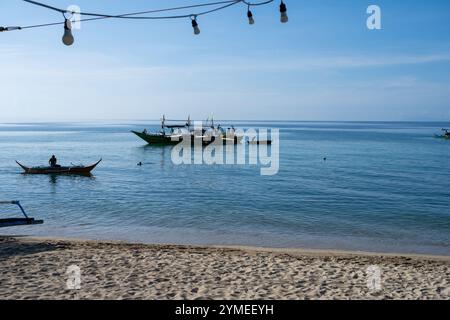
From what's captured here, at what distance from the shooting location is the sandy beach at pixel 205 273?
8727mm

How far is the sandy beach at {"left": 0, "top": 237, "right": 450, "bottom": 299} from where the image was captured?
873 cm

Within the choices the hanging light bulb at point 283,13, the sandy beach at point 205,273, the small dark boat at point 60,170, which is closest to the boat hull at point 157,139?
the small dark boat at point 60,170

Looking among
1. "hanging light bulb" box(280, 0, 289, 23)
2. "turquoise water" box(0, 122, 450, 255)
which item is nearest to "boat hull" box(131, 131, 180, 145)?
"turquoise water" box(0, 122, 450, 255)

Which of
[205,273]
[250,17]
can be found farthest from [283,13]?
[205,273]

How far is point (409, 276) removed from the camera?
1057cm

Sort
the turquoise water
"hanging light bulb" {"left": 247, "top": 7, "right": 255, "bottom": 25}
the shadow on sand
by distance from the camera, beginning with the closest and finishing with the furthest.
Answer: "hanging light bulb" {"left": 247, "top": 7, "right": 255, "bottom": 25}
the shadow on sand
the turquoise water

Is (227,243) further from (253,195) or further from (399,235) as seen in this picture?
(253,195)

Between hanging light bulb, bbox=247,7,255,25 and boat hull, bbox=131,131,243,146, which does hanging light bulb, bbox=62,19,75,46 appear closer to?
hanging light bulb, bbox=247,7,255,25

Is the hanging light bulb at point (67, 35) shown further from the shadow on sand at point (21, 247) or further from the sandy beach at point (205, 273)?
the shadow on sand at point (21, 247)

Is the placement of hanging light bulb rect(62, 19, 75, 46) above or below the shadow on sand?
above

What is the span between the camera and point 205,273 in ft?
33.9

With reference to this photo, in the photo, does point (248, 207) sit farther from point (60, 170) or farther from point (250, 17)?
point (60, 170)

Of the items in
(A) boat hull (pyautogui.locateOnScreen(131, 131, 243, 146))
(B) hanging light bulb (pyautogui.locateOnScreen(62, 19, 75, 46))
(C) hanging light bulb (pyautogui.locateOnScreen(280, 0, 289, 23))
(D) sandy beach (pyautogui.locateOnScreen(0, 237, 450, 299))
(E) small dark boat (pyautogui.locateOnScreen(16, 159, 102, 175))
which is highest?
(C) hanging light bulb (pyautogui.locateOnScreen(280, 0, 289, 23))
